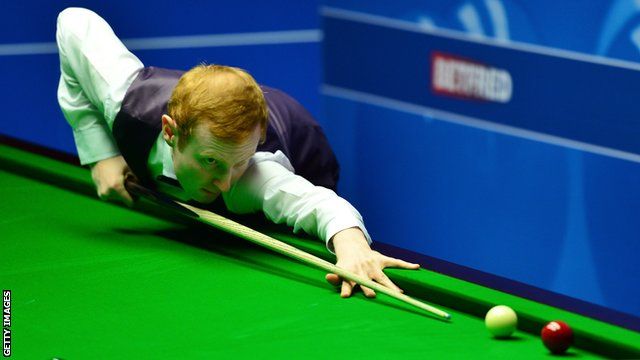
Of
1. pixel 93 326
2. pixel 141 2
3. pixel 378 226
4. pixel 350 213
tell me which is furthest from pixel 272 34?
pixel 93 326

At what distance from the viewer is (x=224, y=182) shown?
255cm

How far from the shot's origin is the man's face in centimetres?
244

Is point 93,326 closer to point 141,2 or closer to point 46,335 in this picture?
point 46,335

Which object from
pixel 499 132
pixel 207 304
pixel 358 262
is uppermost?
pixel 499 132

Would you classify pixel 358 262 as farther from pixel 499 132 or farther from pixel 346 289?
pixel 499 132

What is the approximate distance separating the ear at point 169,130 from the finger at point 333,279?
0.48m

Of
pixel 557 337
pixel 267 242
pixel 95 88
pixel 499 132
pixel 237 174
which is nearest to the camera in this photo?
pixel 557 337

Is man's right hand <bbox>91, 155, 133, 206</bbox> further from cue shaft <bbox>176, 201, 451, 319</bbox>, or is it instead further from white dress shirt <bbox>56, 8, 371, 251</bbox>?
cue shaft <bbox>176, 201, 451, 319</bbox>

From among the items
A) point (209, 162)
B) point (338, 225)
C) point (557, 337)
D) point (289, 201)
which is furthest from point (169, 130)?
point (557, 337)

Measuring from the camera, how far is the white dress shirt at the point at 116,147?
257 centimetres

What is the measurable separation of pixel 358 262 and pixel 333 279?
7 cm

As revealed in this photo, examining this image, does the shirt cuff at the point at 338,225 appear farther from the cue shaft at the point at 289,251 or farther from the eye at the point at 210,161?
the eye at the point at 210,161
